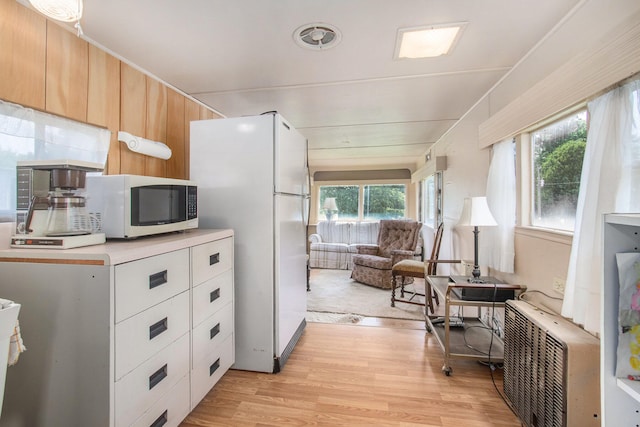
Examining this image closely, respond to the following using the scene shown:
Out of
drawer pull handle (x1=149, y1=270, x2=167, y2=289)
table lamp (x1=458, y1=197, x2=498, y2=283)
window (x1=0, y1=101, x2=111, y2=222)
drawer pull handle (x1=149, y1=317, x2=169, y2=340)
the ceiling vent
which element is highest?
the ceiling vent

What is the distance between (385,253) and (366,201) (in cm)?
206

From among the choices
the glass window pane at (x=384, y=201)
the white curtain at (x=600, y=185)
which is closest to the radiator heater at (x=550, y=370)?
the white curtain at (x=600, y=185)

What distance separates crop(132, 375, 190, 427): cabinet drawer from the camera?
115 cm

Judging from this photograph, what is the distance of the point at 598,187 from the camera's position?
1215mm

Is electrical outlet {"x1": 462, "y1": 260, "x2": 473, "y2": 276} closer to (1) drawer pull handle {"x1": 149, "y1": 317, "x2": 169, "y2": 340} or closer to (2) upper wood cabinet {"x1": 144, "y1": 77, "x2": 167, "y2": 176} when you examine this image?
(1) drawer pull handle {"x1": 149, "y1": 317, "x2": 169, "y2": 340}

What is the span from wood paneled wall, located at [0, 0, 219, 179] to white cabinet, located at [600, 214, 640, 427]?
8.39 feet

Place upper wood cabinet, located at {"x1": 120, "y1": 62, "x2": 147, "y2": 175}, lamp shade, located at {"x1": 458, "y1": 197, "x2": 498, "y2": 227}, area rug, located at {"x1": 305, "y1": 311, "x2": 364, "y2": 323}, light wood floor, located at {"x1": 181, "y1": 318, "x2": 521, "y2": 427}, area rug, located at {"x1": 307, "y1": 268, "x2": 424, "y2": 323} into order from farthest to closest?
area rug, located at {"x1": 307, "y1": 268, "x2": 424, "y2": 323} < area rug, located at {"x1": 305, "y1": 311, "x2": 364, "y2": 323} < lamp shade, located at {"x1": 458, "y1": 197, "x2": 498, "y2": 227} < upper wood cabinet, located at {"x1": 120, "y1": 62, "x2": 147, "y2": 175} < light wood floor, located at {"x1": 181, "y1": 318, "x2": 521, "y2": 427}

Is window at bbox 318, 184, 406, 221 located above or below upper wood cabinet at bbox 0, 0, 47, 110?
below

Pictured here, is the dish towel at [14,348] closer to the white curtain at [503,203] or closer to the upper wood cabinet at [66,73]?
the upper wood cabinet at [66,73]

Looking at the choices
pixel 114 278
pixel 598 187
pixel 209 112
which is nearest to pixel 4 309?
pixel 114 278

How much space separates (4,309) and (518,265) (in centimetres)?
267

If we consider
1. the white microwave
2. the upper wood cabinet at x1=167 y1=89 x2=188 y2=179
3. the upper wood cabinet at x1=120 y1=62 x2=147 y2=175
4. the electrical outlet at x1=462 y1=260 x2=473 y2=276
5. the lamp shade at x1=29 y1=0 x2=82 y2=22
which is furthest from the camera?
the electrical outlet at x1=462 y1=260 x2=473 y2=276

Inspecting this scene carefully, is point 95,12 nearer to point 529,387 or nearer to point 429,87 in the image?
point 429,87

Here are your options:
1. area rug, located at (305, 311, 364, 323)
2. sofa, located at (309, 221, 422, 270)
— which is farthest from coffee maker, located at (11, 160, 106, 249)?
sofa, located at (309, 221, 422, 270)
